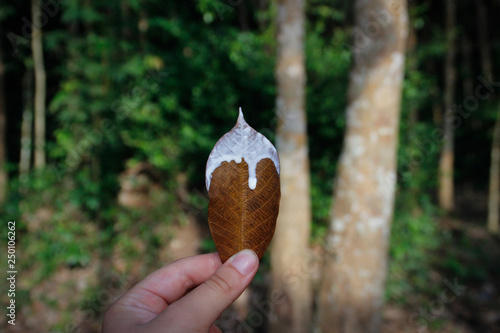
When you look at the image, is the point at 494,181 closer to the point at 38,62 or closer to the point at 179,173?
the point at 179,173

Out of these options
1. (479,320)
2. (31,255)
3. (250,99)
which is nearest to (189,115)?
(250,99)

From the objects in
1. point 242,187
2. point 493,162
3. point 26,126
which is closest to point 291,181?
point 242,187

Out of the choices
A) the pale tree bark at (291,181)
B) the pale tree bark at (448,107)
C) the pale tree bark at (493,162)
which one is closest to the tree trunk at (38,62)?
the pale tree bark at (291,181)

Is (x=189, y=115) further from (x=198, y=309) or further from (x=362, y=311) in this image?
(x=198, y=309)

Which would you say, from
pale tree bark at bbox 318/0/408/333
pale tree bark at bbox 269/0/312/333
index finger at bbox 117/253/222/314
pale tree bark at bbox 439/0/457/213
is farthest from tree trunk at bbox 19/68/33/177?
pale tree bark at bbox 439/0/457/213

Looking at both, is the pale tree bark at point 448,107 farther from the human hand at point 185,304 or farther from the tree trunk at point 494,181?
the human hand at point 185,304
